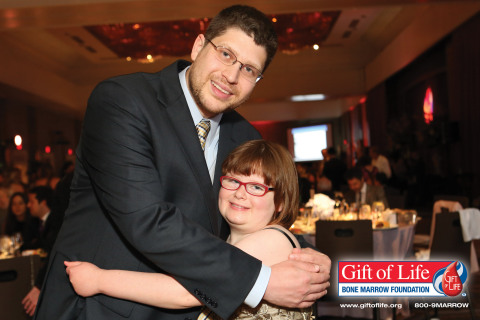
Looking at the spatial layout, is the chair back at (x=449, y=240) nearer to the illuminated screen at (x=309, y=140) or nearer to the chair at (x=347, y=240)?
the chair at (x=347, y=240)

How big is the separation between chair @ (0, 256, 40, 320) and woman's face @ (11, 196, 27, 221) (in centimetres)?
325

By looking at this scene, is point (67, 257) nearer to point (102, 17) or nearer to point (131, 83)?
point (131, 83)

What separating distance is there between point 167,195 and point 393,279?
1.44 meters

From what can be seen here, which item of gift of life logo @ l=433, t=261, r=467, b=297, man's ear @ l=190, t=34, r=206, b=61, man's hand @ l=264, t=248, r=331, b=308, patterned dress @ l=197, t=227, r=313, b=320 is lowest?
gift of life logo @ l=433, t=261, r=467, b=297

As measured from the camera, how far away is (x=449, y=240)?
4484 millimetres

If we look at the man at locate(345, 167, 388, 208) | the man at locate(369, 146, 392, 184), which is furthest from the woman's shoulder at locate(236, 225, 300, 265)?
the man at locate(369, 146, 392, 184)

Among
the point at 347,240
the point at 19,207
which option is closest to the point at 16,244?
the point at 19,207

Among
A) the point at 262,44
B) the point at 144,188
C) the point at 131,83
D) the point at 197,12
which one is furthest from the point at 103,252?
the point at 197,12

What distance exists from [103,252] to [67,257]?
11 cm

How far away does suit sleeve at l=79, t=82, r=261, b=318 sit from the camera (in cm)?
129

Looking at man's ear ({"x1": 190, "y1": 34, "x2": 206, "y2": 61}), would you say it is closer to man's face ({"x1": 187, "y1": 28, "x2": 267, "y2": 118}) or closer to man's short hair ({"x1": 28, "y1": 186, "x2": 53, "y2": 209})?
man's face ({"x1": 187, "y1": 28, "x2": 267, "y2": 118})

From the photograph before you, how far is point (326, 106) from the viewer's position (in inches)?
878

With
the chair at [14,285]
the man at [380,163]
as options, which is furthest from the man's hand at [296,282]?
the man at [380,163]

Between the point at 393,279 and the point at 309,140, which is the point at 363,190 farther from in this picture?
the point at 309,140
